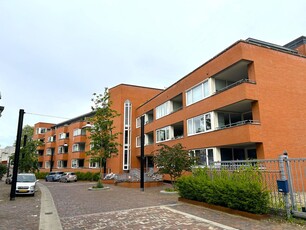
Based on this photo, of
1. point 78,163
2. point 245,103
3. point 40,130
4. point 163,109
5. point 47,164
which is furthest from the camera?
point 40,130

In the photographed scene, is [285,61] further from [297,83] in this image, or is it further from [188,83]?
[188,83]

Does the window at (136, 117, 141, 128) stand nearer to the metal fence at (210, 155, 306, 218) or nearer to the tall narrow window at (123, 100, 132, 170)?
the tall narrow window at (123, 100, 132, 170)

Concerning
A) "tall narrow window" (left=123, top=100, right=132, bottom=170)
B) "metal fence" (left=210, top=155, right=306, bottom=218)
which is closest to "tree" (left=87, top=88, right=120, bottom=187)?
"tall narrow window" (left=123, top=100, right=132, bottom=170)

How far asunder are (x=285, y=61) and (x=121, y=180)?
1974 centimetres

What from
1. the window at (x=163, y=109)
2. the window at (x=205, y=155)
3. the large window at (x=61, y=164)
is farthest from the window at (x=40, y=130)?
the window at (x=205, y=155)

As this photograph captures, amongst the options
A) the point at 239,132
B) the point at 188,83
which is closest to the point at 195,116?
the point at 188,83

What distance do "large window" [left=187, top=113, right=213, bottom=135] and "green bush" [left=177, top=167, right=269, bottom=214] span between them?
818cm

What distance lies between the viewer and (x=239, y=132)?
1688cm

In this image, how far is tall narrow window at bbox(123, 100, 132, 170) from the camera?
116 ft

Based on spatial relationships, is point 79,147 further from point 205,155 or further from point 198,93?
point 205,155

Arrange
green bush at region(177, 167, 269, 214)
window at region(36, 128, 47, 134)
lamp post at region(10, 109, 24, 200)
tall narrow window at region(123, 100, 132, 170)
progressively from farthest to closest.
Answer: window at region(36, 128, 47, 134) → tall narrow window at region(123, 100, 132, 170) → lamp post at region(10, 109, 24, 200) → green bush at region(177, 167, 269, 214)

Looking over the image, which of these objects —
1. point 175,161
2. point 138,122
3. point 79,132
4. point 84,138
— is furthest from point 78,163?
point 175,161

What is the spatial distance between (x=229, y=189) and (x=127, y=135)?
2740 cm

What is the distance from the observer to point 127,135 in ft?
120
